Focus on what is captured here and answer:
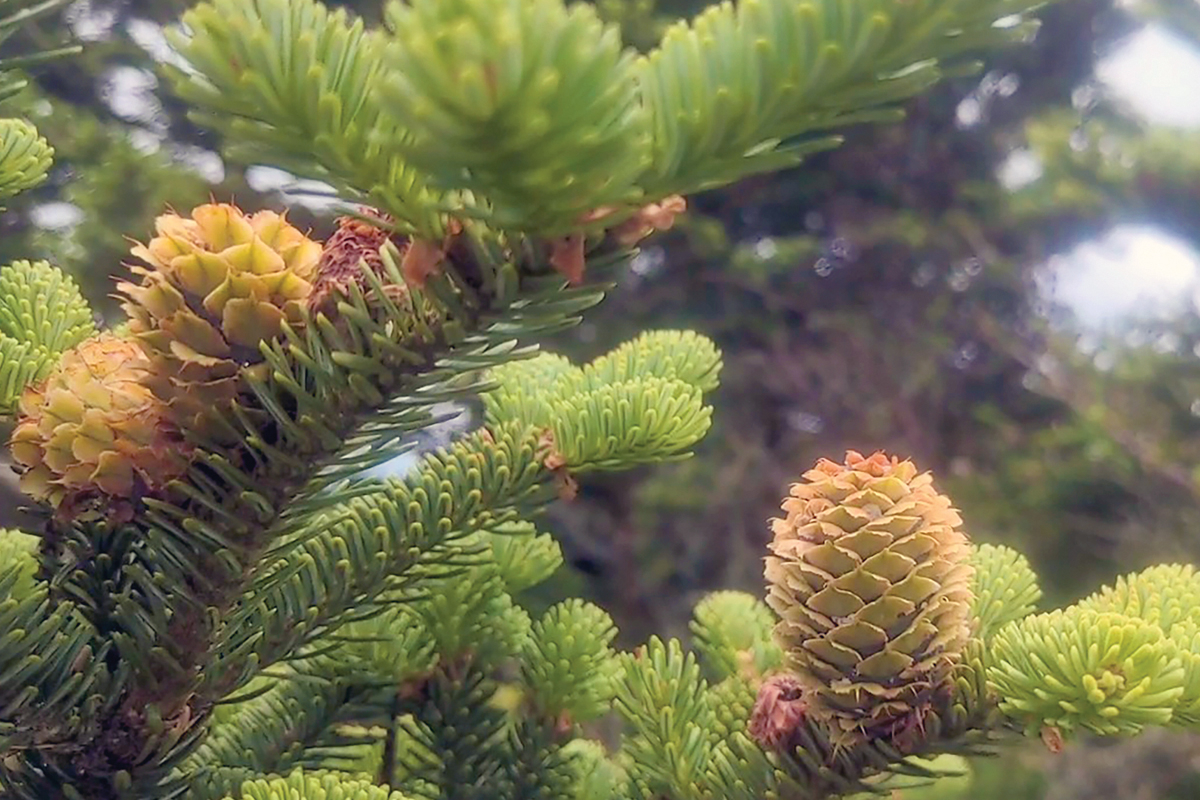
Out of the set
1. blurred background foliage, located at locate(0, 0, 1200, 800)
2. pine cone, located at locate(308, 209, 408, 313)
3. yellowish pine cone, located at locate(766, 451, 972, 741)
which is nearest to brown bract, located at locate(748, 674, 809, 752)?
yellowish pine cone, located at locate(766, 451, 972, 741)

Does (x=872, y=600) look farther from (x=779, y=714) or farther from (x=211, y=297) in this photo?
(x=211, y=297)

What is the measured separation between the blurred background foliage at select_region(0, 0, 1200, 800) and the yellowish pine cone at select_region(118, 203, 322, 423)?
186cm

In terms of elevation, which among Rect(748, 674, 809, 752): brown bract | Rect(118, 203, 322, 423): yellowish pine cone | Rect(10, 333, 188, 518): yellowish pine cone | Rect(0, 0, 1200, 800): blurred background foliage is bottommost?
Rect(0, 0, 1200, 800): blurred background foliage

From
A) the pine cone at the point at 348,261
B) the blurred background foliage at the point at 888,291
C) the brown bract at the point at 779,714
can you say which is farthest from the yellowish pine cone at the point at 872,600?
the blurred background foliage at the point at 888,291

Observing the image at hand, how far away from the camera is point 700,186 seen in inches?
6.8

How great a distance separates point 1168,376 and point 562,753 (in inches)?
69.9

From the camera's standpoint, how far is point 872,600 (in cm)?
31

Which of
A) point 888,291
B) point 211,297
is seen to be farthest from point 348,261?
point 888,291

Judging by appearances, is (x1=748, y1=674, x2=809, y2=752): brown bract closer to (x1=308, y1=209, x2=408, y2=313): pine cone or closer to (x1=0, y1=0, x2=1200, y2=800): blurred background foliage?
(x1=308, y1=209, x2=408, y2=313): pine cone

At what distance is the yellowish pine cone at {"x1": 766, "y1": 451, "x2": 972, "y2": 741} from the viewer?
303 mm

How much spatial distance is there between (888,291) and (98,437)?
9.60 ft

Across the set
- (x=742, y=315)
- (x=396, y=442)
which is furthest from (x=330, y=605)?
(x=742, y=315)

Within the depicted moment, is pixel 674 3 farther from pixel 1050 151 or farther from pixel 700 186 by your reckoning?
pixel 700 186

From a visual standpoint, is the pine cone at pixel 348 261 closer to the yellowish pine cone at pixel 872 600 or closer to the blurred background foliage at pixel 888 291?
the yellowish pine cone at pixel 872 600
